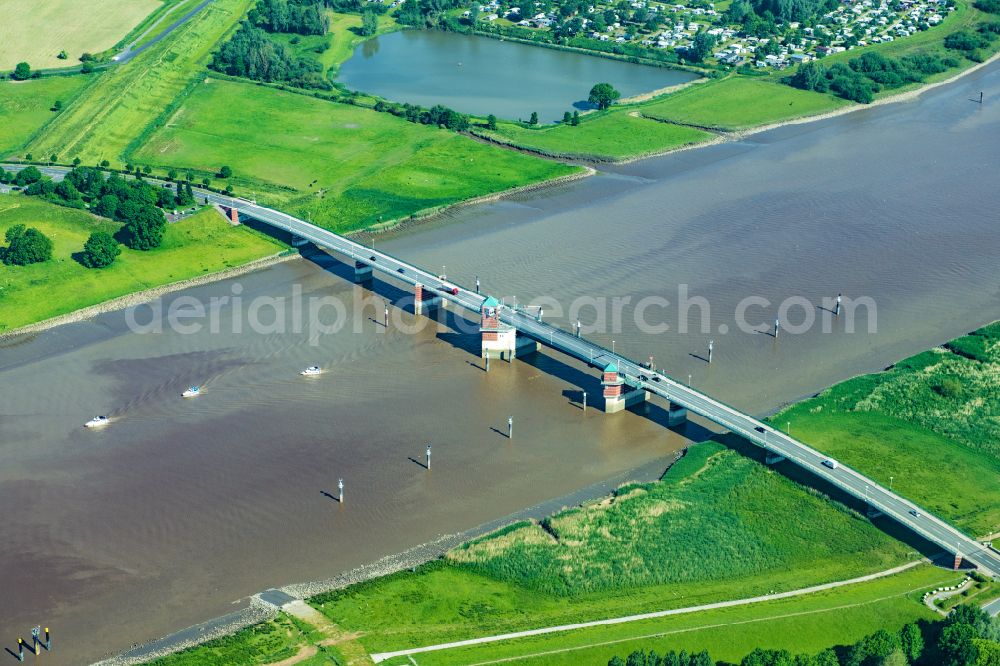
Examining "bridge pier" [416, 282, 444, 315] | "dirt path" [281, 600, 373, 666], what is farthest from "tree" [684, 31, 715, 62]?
"dirt path" [281, 600, 373, 666]

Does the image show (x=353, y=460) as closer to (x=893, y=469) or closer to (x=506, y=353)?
(x=506, y=353)

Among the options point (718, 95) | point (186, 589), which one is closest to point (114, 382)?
point (186, 589)

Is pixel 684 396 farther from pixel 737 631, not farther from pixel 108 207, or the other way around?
pixel 108 207

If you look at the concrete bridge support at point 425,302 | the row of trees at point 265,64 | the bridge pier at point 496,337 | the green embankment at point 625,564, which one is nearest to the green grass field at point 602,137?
the row of trees at point 265,64

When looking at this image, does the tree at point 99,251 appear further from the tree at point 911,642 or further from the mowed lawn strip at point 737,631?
the tree at point 911,642

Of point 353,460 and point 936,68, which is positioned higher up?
point 936,68

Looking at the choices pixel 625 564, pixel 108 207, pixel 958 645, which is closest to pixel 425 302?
pixel 108 207
